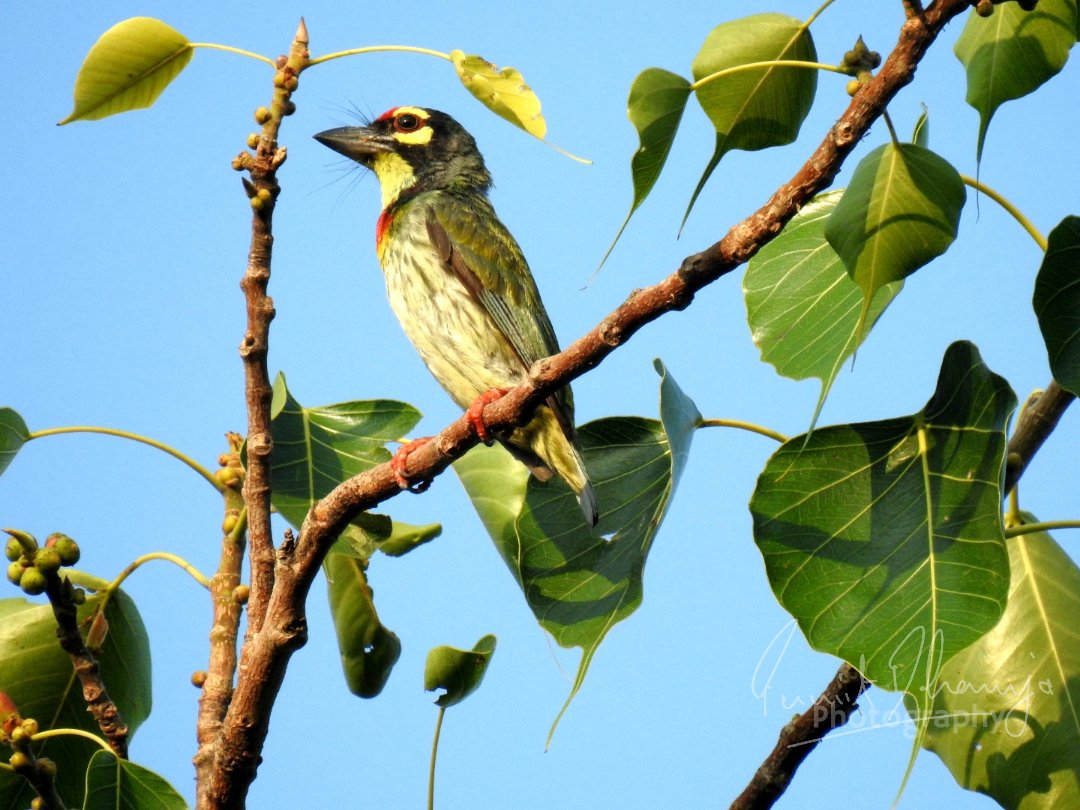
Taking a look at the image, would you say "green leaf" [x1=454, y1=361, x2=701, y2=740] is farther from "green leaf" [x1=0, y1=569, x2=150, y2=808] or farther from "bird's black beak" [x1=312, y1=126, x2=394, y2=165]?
"bird's black beak" [x1=312, y1=126, x2=394, y2=165]

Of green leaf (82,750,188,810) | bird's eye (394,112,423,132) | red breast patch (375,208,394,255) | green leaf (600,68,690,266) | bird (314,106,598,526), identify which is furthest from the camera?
bird's eye (394,112,423,132)

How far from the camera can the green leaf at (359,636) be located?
11.5 feet

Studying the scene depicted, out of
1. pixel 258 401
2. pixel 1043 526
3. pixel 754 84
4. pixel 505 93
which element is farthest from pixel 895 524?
pixel 258 401

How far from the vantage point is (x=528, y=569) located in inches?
121

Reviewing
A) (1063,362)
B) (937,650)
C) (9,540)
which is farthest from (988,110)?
(9,540)

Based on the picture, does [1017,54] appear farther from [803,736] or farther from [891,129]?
[803,736]

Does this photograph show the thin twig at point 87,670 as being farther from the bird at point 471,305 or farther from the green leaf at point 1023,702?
the green leaf at point 1023,702

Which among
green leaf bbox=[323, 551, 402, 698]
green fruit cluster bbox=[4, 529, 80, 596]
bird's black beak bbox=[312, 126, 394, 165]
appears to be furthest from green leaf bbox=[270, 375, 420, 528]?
bird's black beak bbox=[312, 126, 394, 165]

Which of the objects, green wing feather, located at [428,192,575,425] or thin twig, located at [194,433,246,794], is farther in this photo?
green wing feather, located at [428,192,575,425]

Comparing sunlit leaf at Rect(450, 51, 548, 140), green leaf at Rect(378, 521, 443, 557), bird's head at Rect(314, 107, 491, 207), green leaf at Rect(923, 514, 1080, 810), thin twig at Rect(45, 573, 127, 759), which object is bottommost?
green leaf at Rect(923, 514, 1080, 810)

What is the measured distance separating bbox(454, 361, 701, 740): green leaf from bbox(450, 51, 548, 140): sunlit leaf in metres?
0.68

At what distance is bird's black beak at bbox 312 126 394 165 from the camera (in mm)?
5633

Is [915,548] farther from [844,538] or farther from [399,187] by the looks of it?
[399,187]

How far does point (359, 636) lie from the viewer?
3494 millimetres
